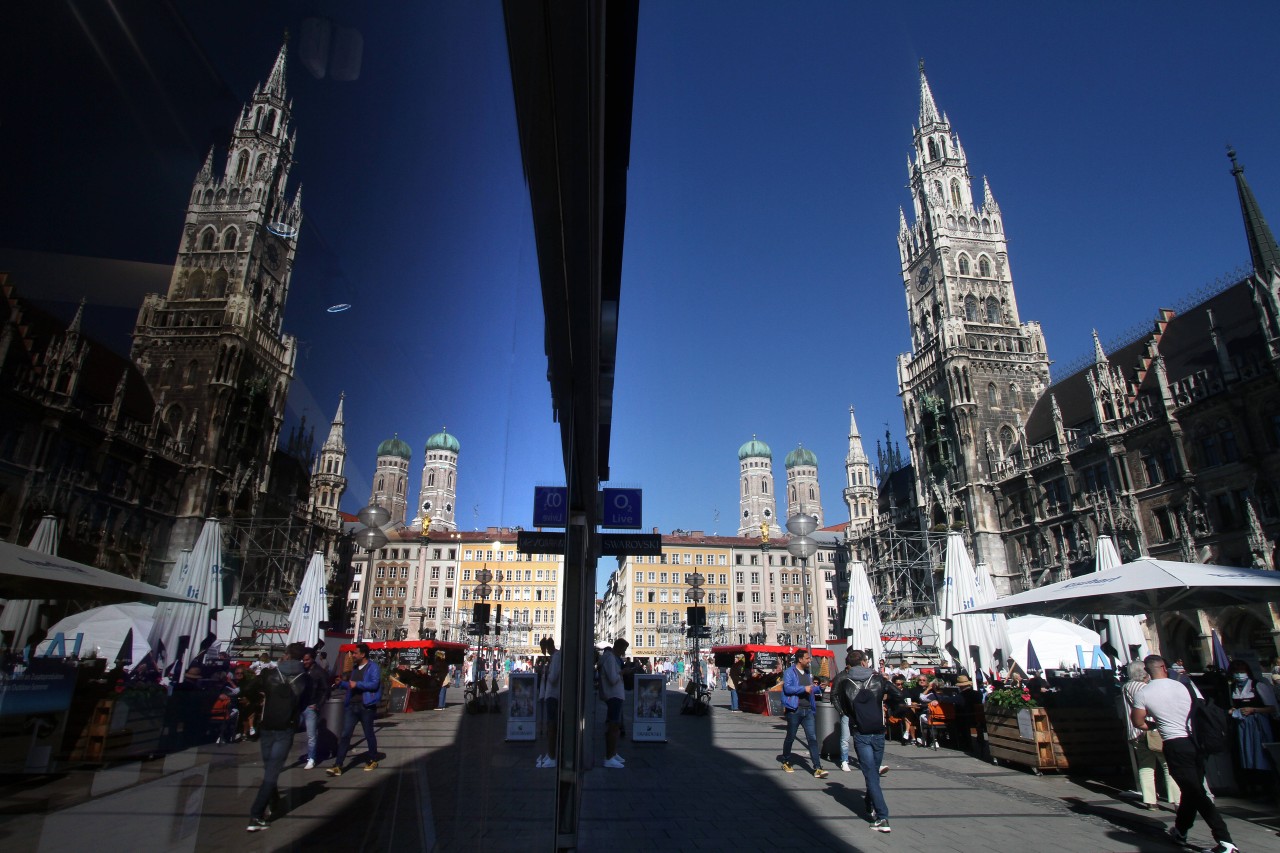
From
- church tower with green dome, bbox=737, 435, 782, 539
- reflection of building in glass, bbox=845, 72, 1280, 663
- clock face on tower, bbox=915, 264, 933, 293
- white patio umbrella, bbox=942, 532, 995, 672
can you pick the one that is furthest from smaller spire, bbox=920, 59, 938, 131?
church tower with green dome, bbox=737, 435, 782, 539

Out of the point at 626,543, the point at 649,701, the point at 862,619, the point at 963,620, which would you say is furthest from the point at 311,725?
the point at 963,620

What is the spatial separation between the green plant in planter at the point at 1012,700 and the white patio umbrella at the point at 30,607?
1228 centimetres

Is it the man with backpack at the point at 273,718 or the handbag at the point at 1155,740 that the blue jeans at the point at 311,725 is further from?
the handbag at the point at 1155,740

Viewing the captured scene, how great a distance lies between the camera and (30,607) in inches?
25.0

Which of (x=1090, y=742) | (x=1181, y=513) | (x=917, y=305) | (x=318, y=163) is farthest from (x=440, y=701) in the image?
(x=917, y=305)

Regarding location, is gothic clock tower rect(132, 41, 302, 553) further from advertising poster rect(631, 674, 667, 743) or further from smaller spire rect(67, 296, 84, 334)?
advertising poster rect(631, 674, 667, 743)

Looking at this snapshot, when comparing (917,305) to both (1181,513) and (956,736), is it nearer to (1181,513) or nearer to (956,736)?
(1181,513)

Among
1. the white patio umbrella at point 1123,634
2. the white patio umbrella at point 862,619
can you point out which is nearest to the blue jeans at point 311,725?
the white patio umbrella at point 1123,634

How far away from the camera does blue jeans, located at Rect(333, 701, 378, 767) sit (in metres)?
1.13

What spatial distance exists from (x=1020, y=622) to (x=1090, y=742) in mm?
14551

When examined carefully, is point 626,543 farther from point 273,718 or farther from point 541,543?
point 273,718

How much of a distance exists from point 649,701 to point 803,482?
125 m

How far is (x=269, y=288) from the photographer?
948 millimetres

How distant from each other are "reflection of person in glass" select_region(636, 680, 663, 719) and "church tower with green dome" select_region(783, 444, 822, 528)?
122m
